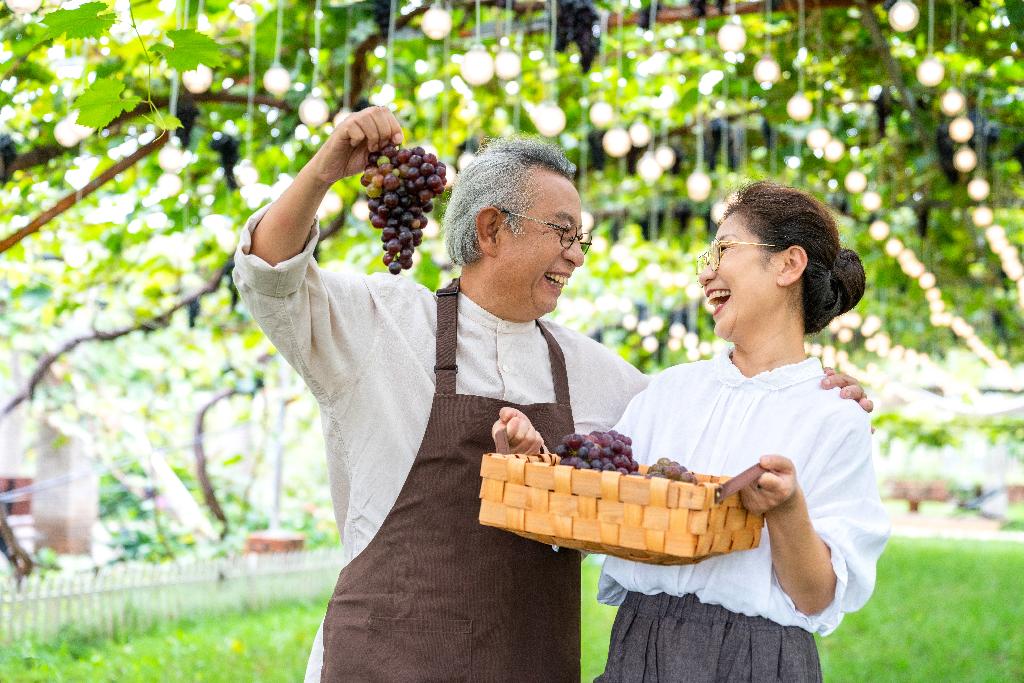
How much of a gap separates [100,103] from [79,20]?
267 millimetres

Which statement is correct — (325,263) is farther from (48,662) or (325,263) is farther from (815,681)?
(815,681)

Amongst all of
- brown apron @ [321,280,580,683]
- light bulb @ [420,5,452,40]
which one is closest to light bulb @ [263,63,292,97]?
light bulb @ [420,5,452,40]

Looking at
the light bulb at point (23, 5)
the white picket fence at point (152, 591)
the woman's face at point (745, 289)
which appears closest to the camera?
the woman's face at point (745, 289)

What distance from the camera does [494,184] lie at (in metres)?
2.26

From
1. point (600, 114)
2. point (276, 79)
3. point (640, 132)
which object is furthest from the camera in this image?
point (640, 132)

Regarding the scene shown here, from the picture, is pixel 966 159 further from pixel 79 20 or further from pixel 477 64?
pixel 79 20

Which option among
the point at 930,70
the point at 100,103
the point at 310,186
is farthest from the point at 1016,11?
the point at 100,103

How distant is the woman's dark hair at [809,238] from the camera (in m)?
2.04

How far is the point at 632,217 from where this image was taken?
8.52m

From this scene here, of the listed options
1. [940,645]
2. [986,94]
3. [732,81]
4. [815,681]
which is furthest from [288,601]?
[815,681]

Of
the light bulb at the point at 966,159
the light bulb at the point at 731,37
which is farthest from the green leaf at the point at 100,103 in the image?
the light bulb at the point at 966,159

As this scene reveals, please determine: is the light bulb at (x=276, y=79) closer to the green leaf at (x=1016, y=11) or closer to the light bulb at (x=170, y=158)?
the light bulb at (x=170, y=158)

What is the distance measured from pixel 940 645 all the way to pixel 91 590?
213 inches

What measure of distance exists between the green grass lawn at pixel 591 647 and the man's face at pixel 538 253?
396 cm
